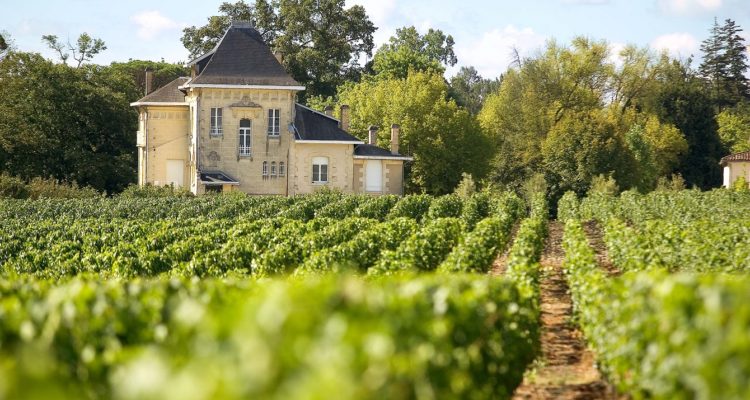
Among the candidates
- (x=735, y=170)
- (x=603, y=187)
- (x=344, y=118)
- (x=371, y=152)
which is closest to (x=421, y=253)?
(x=371, y=152)

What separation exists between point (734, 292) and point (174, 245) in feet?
69.0

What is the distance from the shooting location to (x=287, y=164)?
58781mm

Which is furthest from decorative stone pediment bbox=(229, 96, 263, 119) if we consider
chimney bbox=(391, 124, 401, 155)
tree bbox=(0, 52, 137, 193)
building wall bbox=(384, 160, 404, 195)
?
tree bbox=(0, 52, 137, 193)

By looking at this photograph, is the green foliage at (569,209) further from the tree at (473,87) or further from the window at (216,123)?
the tree at (473,87)

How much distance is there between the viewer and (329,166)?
2334 inches

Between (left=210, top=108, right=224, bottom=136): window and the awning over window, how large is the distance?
2.01 metres

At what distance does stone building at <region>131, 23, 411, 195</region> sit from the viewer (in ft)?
191

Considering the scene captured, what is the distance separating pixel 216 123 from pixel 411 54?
32.7 metres

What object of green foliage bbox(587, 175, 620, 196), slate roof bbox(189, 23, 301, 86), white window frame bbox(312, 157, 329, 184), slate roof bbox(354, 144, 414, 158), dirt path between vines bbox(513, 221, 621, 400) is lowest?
dirt path between vines bbox(513, 221, 621, 400)

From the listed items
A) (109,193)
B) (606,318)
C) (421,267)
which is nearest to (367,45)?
(109,193)

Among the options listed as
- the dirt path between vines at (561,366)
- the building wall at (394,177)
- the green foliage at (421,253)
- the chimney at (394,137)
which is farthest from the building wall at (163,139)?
the dirt path between vines at (561,366)

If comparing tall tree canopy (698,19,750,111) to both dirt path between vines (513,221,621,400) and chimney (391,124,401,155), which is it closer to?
chimney (391,124,401,155)

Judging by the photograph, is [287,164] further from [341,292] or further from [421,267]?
[341,292]

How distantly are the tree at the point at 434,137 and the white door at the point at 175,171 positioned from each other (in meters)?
12.3
